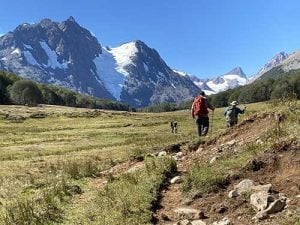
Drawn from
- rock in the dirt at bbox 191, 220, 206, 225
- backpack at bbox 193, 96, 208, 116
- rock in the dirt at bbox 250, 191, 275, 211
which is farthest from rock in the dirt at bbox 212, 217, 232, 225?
backpack at bbox 193, 96, 208, 116

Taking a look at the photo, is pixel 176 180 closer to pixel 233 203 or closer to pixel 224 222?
pixel 233 203

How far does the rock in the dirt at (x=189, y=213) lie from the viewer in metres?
14.0

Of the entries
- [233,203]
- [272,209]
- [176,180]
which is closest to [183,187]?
[176,180]

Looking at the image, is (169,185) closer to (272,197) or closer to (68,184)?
(68,184)

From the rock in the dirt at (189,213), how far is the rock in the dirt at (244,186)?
4.41 feet

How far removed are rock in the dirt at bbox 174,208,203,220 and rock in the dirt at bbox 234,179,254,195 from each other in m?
1.34

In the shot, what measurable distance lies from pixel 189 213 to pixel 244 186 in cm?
179

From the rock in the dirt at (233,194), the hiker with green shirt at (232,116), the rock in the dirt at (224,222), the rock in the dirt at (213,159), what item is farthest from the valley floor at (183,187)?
the hiker with green shirt at (232,116)

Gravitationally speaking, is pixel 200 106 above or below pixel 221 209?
above

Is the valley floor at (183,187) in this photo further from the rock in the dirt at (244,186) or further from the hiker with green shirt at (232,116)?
the hiker with green shirt at (232,116)

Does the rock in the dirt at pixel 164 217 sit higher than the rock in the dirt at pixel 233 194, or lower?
lower

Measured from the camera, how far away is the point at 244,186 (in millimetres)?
14828

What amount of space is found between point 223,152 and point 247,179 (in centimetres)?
552

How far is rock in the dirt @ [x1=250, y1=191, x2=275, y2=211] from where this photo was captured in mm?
13067
